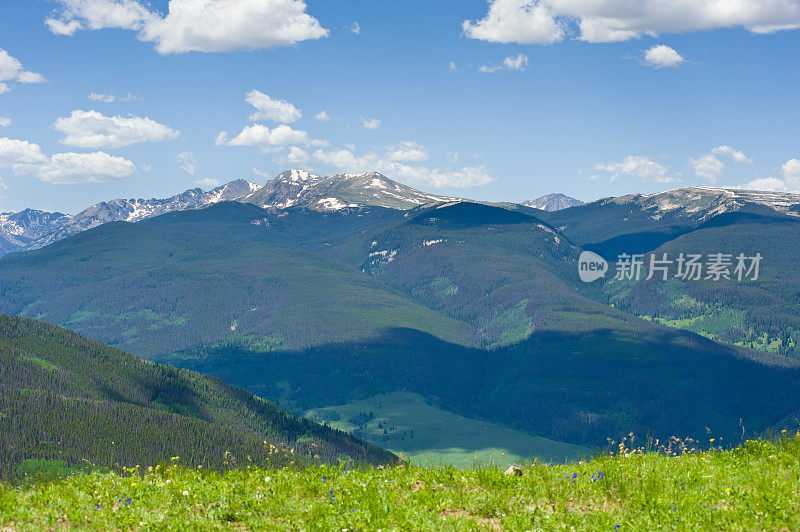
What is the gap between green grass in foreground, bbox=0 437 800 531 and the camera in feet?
51.8

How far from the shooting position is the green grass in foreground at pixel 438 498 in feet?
51.8

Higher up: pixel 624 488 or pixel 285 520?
pixel 624 488

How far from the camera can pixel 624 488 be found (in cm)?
1725

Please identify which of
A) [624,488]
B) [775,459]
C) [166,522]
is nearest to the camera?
[166,522]

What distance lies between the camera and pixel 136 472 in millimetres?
20328

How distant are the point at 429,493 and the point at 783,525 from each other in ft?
28.2

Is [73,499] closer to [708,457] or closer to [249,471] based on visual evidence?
[249,471]

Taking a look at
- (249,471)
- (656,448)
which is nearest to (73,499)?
(249,471)

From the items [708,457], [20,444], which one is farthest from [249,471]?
[20,444]

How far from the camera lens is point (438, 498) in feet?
58.0

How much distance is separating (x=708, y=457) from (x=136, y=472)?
1796 cm

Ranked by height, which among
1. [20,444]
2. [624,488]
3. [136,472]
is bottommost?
[20,444]

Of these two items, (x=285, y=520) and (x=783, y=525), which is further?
(x=285, y=520)

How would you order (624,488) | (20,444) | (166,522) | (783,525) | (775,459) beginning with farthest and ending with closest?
(20,444)
(775,459)
(624,488)
(166,522)
(783,525)
